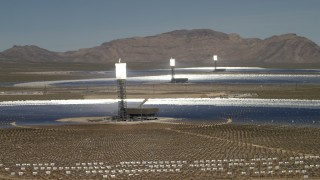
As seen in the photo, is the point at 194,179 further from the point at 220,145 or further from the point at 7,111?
the point at 7,111

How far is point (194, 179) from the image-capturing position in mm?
33188

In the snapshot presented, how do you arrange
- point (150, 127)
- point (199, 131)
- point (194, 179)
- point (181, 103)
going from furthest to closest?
point (181, 103) → point (150, 127) → point (199, 131) → point (194, 179)

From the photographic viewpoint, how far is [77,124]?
64500mm

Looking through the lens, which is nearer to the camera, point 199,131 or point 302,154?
point 302,154

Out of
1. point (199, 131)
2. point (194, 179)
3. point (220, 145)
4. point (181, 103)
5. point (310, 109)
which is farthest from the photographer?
point (181, 103)

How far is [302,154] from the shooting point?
41.9 metres

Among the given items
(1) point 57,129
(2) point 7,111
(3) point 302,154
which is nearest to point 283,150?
(3) point 302,154

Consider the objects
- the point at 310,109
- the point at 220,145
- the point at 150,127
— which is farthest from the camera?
→ the point at 310,109

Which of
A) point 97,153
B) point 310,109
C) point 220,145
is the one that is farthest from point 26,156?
point 310,109

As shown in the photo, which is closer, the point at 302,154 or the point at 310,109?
the point at 302,154

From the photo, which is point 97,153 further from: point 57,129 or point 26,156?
point 57,129

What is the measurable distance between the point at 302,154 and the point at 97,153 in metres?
14.2

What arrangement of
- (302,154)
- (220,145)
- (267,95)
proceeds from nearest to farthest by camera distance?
(302,154), (220,145), (267,95)

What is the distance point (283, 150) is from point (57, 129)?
24469 millimetres
